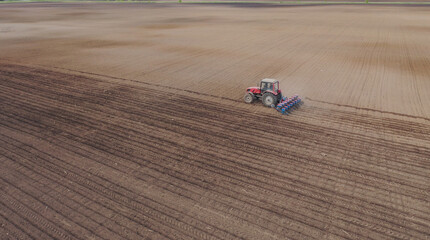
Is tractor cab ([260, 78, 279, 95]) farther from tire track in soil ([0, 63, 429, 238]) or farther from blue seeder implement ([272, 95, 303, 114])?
tire track in soil ([0, 63, 429, 238])

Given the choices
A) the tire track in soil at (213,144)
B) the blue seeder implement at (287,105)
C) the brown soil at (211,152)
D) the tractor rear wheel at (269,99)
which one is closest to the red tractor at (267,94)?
the tractor rear wheel at (269,99)

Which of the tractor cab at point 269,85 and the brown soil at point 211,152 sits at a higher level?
the tractor cab at point 269,85

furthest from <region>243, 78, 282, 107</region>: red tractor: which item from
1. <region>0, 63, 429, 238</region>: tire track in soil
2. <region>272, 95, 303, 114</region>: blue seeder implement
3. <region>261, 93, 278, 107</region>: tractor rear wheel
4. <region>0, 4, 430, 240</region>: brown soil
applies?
<region>0, 63, 429, 238</region>: tire track in soil

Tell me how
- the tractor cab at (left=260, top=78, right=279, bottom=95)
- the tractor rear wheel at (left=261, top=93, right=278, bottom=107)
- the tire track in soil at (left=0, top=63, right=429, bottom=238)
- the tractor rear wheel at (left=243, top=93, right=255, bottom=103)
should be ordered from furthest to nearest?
the tractor rear wheel at (left=243, top=93, right=255, bottom=103) < the tractor cab at (left=260, top=78, right=279, bottom=95) < the tractor rear wheel at (left=261, top=93, right=278, bottom=107) < the tire track in soil at (left=0, top=63, right=429, bottom=238)

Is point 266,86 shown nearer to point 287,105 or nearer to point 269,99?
point 269,99

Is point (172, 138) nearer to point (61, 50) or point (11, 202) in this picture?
point (11, 202)

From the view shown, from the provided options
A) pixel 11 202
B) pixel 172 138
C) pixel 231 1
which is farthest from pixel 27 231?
pixel 231 1

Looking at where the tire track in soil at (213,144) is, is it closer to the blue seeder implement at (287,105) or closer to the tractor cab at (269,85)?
the blue seeder implement at (287,105)
